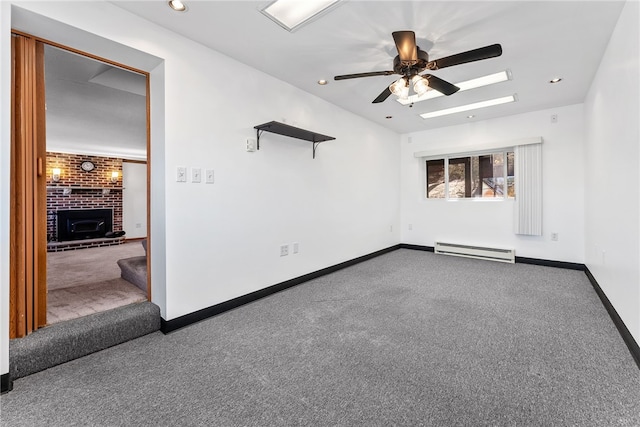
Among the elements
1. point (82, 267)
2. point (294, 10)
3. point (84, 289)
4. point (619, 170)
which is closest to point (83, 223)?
point (82, 267)

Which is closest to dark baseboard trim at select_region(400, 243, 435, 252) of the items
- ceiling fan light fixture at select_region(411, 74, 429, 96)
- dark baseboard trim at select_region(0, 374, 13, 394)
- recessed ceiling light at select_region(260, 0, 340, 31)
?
ceiling fan light fixture at select_region(411, 74, 429, 96)

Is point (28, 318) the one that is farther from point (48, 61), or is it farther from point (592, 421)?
point (592, 421)

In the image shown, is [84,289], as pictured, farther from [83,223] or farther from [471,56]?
[83,223]

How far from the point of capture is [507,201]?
4734 millimetres

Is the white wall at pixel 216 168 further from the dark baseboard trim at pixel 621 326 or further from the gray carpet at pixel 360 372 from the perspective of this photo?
the dark baseboard trim at pixel 621 326

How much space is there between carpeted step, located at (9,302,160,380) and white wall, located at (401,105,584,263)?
4.84m

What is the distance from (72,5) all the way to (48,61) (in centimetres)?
150

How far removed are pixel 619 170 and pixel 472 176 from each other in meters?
3.06

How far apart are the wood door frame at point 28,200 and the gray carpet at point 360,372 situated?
1.46 feet

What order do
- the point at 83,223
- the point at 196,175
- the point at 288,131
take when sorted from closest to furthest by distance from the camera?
the point at 196,175
the point at 288,131
the point at 83,223

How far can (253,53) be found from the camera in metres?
2.65

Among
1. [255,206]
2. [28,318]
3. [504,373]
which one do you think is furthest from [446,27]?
[28,318]

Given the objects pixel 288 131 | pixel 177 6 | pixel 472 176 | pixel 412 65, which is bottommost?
pixel 472 176

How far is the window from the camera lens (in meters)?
4.86
